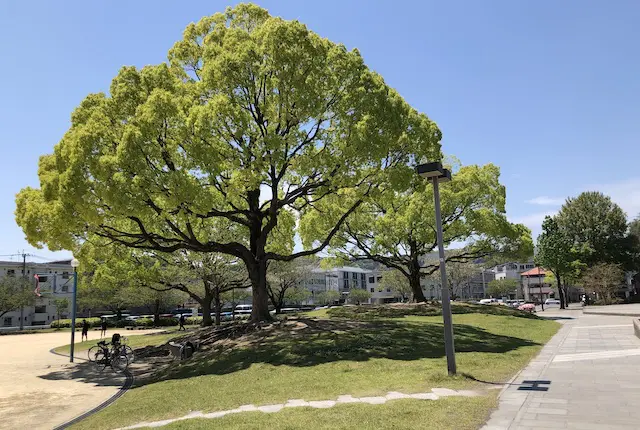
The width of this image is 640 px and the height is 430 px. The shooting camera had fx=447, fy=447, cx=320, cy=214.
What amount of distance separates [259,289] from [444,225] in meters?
16.4

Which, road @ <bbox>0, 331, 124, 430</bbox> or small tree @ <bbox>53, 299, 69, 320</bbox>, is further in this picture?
small tree @ <bbox>53, 299, 69, 320</bbox>

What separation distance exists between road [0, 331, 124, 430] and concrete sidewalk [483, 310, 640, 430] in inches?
377

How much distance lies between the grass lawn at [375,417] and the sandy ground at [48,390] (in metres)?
4.99

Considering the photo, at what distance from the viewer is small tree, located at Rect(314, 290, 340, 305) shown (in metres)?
96.8

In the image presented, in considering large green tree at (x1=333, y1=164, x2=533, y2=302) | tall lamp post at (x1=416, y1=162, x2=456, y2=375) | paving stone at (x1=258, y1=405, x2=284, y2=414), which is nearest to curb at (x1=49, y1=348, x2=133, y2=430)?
paving stone at (x1=258, y1=405, x2=284, y2=414)

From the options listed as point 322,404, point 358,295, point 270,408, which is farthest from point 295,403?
point 358,295

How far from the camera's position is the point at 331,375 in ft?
37.0

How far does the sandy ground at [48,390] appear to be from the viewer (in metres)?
10.6

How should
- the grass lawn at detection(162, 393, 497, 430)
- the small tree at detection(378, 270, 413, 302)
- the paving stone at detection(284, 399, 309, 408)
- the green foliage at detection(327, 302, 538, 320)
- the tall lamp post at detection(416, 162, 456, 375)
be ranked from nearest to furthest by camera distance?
the grass lawn at detection(162, 393, 497, 430), the paving stone at detection(284, 399, 309, 408), the tall lamp post at detection(416, 162, 456, 375), the green foliage at detection(327, 302, 538, 320), the small tree at detection(378, 270, 413, 302)

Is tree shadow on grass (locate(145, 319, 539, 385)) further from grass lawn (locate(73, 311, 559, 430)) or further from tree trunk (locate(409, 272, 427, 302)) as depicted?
tree trunk (locate(409, 272, 427, 302))

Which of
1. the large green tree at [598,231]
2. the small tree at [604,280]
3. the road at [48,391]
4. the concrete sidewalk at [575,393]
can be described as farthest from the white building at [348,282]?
the concrete sidewalk at [575,393]

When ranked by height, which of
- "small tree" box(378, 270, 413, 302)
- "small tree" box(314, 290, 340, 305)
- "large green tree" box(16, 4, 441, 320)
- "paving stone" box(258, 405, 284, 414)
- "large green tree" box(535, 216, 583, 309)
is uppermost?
"large green tree" box(16, 4, 441, 320)

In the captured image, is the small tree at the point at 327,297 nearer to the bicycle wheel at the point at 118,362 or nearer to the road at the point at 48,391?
the road at the point at 48,391

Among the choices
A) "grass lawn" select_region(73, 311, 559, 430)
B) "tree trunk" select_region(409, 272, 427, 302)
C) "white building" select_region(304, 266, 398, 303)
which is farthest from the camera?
"white building" select_region(304, 266, 398, 303)
